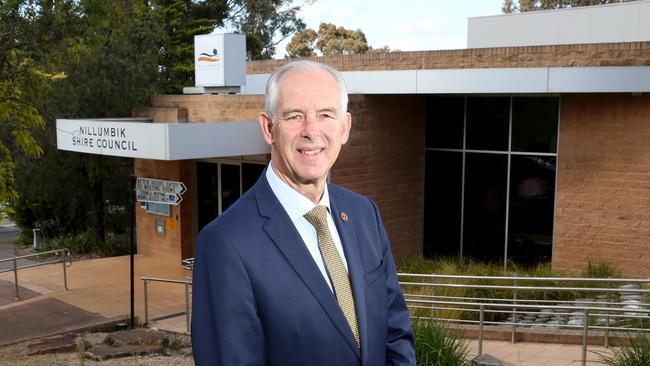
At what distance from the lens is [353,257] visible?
8.21 ft

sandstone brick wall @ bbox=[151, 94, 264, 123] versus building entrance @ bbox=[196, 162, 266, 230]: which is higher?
sandstone brick wall @ bbox=[151, 94, 264, 123]

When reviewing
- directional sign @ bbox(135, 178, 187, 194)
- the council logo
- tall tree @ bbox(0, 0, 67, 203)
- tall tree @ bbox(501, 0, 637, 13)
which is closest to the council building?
directional sign @ bbox(135, 178, 187, 194)

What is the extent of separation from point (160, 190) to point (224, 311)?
1442 centimetres

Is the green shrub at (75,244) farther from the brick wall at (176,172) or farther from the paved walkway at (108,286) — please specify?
the paved walkway at (108,286)

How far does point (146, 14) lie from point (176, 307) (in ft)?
54.6

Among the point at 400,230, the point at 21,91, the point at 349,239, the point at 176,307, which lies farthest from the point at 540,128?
the point at 349,239

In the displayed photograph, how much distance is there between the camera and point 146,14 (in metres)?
26.4

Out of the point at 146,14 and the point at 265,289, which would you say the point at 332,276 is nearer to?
the point at 265,289

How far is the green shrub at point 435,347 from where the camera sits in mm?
6396

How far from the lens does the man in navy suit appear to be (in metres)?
2.28

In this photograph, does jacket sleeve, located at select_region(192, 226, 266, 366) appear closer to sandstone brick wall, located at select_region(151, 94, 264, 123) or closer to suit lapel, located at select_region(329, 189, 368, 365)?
suit lapel, located at select_region(329, 189, 368, 365)

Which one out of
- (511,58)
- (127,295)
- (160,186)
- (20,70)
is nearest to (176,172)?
(160,186)

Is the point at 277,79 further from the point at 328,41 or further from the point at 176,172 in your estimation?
the point at 328,41

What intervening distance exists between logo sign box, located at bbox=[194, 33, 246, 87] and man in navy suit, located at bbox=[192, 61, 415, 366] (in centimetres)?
1374
